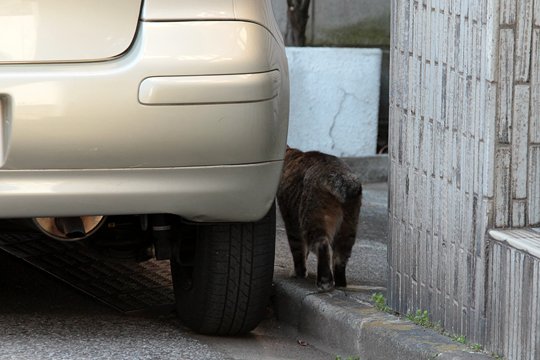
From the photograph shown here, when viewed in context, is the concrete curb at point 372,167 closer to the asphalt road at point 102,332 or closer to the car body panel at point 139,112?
the asphalt road at point 102,332

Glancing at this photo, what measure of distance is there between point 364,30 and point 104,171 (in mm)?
5946

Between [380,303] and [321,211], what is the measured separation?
0.55 meters

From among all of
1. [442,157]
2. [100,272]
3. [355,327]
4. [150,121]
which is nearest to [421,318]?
[355,327]

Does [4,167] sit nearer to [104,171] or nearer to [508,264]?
[104,171]

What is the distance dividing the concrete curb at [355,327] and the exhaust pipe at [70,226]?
0.92m

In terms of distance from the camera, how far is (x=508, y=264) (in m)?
3.53

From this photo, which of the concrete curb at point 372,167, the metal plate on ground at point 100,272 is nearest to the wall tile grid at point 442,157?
the metal plate on ground at point 100,272

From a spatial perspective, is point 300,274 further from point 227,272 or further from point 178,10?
point 178,10

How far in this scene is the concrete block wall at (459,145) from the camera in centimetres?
357

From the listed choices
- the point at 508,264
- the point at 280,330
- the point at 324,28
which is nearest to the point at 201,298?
the point at 280,330

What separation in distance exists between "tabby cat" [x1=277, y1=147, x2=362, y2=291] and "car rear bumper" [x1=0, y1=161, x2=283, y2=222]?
0.88 meters

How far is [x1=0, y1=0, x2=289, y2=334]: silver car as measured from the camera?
364 centimetres

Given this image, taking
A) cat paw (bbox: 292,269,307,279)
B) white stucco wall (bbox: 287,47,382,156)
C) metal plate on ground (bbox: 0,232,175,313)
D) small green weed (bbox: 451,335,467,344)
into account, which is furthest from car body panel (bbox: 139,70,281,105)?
white stucco wall (bbox: 287,47,382,156)

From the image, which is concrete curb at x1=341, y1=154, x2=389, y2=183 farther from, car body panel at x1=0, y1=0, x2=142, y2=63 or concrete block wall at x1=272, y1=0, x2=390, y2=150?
car body panel at x1=0, y1=0, x2=142, y2=63
